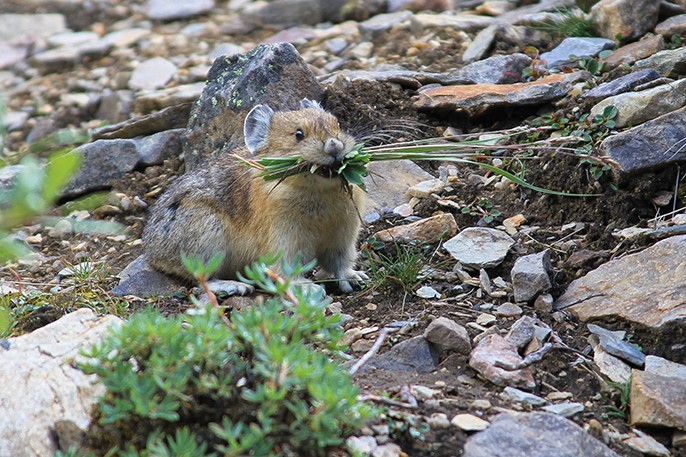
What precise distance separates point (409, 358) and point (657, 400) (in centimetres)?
168

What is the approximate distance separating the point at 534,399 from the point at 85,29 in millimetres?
14233

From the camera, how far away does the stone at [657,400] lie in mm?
3973

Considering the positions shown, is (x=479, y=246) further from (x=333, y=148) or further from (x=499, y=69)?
(x=499, y=69)

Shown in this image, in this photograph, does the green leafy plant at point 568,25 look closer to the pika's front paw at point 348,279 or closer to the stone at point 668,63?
the stone at point 668,63

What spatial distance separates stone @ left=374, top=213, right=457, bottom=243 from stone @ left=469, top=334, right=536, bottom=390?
1910mm

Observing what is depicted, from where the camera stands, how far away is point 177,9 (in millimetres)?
14977

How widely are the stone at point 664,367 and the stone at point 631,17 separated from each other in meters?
5.50

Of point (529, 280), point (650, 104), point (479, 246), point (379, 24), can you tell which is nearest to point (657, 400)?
point (529, 280)

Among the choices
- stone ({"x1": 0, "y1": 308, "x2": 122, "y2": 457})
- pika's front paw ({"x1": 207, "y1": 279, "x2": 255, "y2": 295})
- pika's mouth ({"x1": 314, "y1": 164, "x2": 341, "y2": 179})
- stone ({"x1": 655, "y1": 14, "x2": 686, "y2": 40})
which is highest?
stone ({"x1": 655, "y1": 14, "x2": 686, "y2": 40})

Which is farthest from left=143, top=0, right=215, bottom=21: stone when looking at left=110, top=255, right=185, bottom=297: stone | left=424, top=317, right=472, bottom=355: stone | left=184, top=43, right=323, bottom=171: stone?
left=424, top=317, right=472, bottom=355: stone

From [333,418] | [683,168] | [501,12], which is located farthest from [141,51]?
[333,418]

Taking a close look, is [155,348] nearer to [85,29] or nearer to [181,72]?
[181,72]

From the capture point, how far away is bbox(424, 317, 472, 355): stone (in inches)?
189

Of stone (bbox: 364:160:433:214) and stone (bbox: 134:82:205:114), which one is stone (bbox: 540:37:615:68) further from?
stone (bbox: 134:82:205:114)
